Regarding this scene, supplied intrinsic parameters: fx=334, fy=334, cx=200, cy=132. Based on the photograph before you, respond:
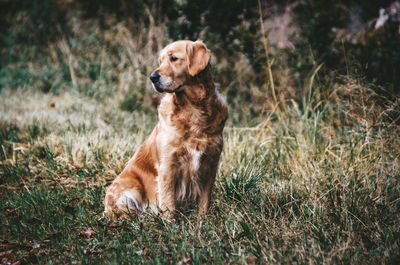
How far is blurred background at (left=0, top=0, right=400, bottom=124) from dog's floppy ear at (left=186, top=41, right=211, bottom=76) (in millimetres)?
1540

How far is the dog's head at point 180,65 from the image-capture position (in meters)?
2.31

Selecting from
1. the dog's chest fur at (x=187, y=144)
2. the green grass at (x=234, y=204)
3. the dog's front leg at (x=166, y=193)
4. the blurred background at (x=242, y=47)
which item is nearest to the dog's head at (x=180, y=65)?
the dog's chest fur at (x=187, y=144)

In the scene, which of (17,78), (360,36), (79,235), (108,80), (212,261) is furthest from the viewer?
(17,78)

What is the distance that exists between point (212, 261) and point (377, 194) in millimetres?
1337

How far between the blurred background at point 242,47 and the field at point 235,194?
1.11ft

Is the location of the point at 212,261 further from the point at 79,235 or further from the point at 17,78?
the point at 17,78

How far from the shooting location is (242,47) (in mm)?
5000

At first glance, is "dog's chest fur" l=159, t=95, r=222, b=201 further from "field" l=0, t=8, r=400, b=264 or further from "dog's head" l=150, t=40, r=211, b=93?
"field" l=0, t=8, r=400, b=264

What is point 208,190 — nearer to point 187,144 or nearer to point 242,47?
point 187,144

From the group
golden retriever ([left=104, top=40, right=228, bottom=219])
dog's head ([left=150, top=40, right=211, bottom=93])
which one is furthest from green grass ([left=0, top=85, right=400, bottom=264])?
dog's head ([left=150, top=40, right=211, bottom=93])

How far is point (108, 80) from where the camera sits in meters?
6.14

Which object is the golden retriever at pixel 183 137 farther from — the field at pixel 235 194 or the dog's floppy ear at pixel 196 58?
the field at pixel 235 194

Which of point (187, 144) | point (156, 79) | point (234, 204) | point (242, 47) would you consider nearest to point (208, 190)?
point (234, 204)

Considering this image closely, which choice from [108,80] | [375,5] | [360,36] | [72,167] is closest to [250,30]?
[360,36]
